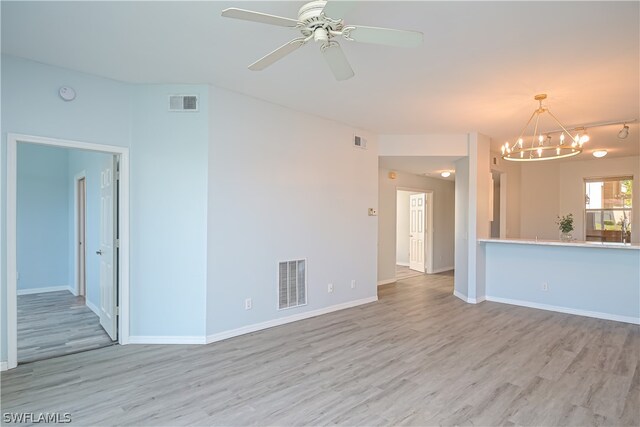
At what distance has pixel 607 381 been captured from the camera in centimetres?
298

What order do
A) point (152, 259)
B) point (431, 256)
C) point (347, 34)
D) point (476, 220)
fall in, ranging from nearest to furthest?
point (347, 34), point (152, 259), point (476, 220), point (431, 256)

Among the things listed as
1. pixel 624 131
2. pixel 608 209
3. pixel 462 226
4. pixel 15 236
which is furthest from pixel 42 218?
pixel 608 209

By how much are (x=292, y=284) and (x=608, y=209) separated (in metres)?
7.55

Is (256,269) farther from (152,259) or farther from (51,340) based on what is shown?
(51,340)

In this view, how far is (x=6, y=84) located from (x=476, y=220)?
6.15 m

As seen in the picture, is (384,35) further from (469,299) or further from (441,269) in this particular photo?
(441,269)

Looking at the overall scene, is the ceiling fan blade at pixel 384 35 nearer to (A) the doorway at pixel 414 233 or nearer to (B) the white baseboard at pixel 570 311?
(B) the white baseboard at pixel 570 311

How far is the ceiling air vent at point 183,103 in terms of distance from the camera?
3.79 metres

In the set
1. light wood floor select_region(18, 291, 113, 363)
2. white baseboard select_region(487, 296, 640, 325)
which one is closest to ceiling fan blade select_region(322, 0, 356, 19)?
light wood floor select_region(18, 291, 113, 363)

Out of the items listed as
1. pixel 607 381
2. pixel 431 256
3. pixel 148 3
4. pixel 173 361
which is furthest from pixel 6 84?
pixel 431 256

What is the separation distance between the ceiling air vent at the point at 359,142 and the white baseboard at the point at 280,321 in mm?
2482

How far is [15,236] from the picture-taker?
10.3 feet

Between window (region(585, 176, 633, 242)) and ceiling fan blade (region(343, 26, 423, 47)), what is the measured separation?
8056mm

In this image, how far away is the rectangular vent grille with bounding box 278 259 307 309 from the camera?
14.8ft
